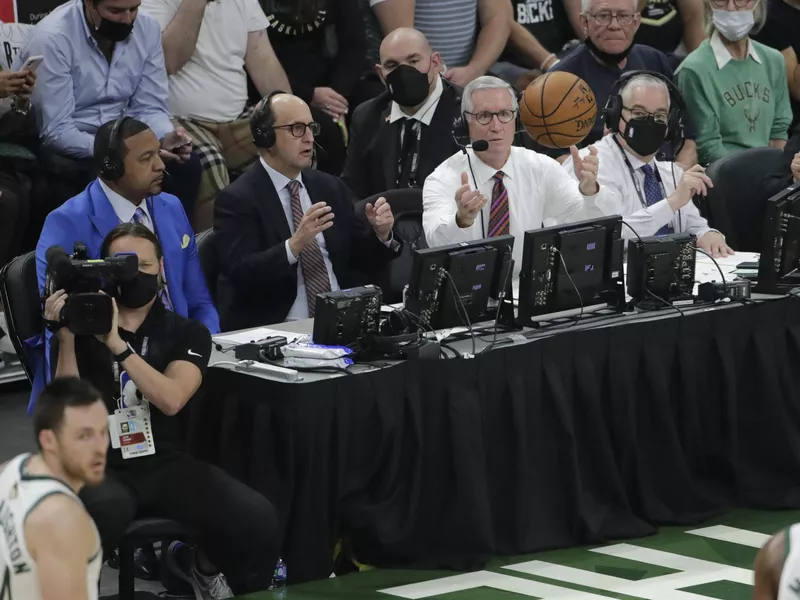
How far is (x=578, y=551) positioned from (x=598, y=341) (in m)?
0.73

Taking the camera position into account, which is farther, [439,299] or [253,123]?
[253,123]

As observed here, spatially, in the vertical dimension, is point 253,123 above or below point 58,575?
above

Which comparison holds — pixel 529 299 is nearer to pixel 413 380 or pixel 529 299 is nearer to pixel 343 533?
pixel 413 380

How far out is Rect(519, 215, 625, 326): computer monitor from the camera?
18.3 ft

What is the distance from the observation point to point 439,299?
5438 mm

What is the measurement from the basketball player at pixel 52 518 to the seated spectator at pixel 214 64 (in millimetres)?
4077

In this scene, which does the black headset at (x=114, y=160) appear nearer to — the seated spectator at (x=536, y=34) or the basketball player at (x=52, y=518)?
the basketball player at (x=52, y=518)

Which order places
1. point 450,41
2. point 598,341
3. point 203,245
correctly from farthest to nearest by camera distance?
point 450,41
point 203,245
point 598,341

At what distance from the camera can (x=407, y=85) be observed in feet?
23.9

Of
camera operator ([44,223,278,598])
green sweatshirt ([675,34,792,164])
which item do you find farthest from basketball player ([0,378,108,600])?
green sweatshirt ([675,34,792,164])

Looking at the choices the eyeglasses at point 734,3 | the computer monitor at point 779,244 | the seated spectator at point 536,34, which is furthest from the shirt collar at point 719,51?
the computer monitor at point 779,244

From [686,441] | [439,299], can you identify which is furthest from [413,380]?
[686,441]

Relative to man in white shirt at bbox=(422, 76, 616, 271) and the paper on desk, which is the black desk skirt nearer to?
the paper on desk

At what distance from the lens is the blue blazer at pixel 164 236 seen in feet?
18.6
